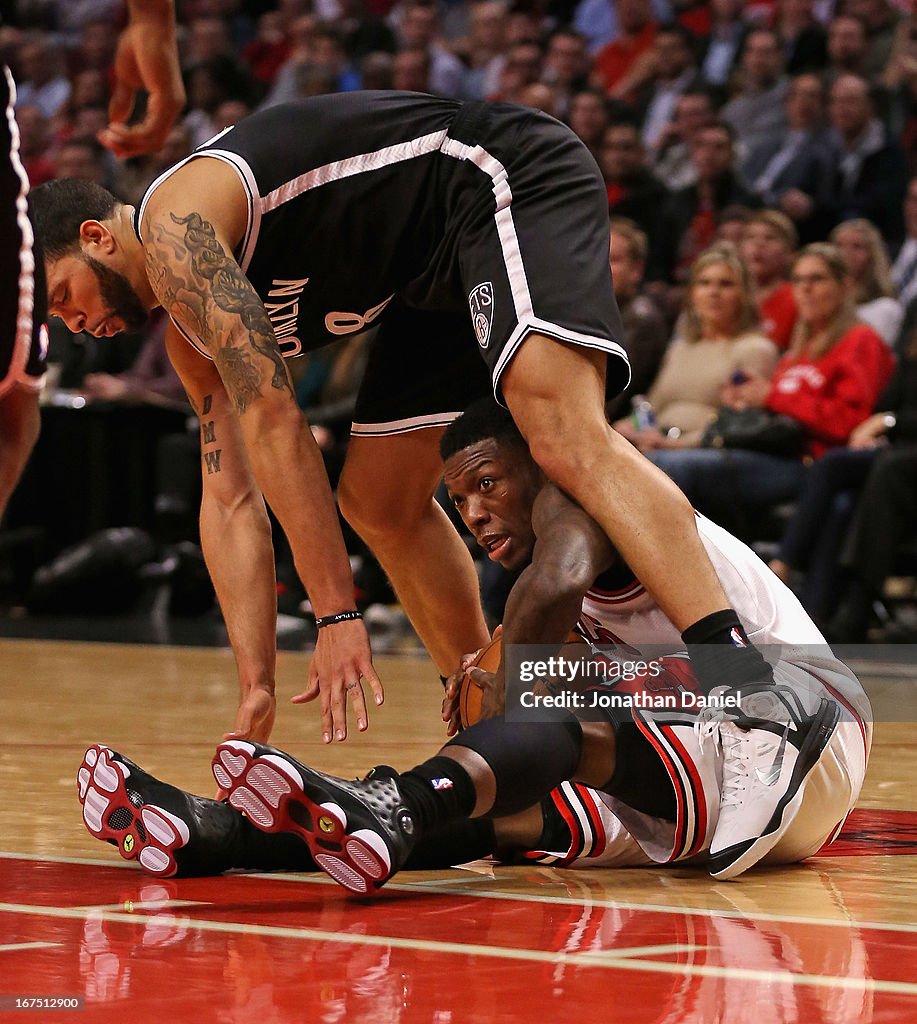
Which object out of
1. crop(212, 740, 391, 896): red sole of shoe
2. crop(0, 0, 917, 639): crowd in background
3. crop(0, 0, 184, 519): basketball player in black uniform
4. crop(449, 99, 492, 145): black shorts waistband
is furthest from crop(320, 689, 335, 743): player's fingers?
crop(0, 0, 917, 639): crowd in background

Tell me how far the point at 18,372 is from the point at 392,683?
3288 mm

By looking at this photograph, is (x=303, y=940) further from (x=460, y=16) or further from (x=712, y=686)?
(x=460, y=16)

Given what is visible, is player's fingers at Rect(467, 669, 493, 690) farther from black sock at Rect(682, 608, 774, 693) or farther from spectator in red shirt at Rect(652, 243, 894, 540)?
spectator in red shirt at Rect(652, 243, 894, 540)

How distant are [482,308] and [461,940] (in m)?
1.42

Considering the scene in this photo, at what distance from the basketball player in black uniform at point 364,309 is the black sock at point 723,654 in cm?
1

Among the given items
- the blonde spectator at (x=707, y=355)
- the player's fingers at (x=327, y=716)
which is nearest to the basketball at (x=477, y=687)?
the player's fingers at (x=327, y=716)

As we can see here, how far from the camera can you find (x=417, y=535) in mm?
4055

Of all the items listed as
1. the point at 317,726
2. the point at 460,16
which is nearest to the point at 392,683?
the point at 317,726

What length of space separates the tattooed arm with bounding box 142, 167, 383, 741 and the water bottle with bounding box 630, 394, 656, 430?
455cm

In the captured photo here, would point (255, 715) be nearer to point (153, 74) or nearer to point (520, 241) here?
point (520, 241)

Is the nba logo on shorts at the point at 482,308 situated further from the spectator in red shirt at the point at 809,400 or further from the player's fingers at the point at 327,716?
the spectator in red shirt at the point at 809,400

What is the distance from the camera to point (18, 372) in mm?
2971

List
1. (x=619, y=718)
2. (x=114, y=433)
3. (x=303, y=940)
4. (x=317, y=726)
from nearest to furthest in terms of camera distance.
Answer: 1. (x=303, y=940)
2. (x=619, y=718)
3. (x=317, y=726)
4. (x=114, y=433)

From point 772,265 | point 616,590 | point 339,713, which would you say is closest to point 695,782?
point 616,590
